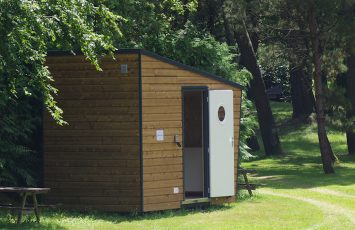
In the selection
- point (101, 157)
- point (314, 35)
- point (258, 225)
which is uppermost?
point (314, 35)

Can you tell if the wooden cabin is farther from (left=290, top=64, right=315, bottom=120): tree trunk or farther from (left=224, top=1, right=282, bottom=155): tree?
(left=290, top=64, right=315, bottom=120): tree trunk

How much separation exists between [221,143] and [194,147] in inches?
64.7

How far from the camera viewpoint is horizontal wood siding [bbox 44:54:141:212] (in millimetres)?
17312

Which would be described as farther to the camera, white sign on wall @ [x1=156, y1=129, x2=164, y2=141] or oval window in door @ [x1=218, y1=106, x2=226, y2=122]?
oval window in door @ [x1=218, y1=106, x2=226, y2=122]

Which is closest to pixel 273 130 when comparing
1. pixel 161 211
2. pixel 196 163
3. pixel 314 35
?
pixel 314 35

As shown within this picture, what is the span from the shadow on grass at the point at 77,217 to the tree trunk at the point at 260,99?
1605 cm

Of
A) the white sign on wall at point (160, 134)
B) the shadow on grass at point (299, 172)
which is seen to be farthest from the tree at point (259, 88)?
the white sign on wall at point (160, 134)

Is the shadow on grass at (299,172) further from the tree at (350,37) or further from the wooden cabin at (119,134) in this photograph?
the wooden cabin at (119,134)

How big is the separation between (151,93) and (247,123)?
20.9 feet

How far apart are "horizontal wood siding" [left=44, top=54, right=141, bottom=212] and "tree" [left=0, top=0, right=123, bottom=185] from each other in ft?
1.63

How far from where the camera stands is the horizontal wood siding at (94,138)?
1731cm

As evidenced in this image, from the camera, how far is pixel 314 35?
2877cm

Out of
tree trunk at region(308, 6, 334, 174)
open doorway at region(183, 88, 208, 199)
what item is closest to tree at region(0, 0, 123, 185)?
open doorway at region(183, 88, 208, 199)

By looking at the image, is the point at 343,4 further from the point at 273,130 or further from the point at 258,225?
the point at 258,225
